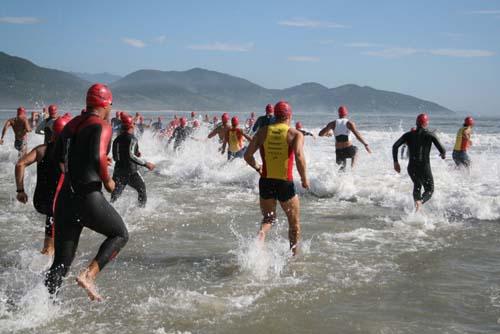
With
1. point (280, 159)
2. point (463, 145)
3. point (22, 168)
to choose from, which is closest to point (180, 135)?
point (463, 145)

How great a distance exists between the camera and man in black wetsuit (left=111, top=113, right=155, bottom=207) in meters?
7.90

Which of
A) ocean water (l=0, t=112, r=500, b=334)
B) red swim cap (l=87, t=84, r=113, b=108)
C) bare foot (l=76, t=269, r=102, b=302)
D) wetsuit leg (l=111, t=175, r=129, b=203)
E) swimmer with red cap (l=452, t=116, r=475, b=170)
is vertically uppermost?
red swim cap (l=87, t=84, r=113, b=108)

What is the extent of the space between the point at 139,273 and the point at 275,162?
1901 mm

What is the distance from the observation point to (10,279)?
5.22 m

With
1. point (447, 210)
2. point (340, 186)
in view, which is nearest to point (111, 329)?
point (447, 210)

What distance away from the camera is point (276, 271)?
5469 mm

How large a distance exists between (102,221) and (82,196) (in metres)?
0.25

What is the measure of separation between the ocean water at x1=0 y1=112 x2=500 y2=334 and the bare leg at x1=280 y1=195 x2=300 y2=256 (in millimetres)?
162

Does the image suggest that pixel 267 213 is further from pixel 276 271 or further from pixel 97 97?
pixel 97 97

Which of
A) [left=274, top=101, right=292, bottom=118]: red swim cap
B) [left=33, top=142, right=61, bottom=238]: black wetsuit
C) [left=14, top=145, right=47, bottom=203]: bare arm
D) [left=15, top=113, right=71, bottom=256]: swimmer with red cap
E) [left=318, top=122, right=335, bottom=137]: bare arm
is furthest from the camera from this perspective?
[left=318, top=122, right=335, bottom=137]: bare arm

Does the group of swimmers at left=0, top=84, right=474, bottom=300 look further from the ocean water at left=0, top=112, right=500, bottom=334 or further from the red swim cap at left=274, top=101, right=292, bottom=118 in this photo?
the ocean water at left=0, top=112, right=500, bottom=334

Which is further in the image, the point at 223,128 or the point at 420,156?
the point at 223,128

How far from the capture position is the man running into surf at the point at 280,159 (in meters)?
5.51

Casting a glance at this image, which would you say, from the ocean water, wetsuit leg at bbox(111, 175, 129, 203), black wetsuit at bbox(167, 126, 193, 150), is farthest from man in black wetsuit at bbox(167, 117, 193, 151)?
wetsuit leg at bbox(111, 175, 129, 203)
